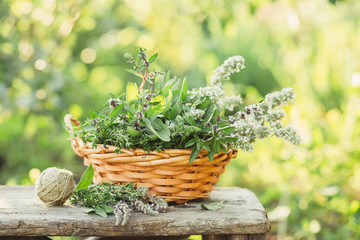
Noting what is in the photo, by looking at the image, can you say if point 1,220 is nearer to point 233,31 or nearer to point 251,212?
point 251,212

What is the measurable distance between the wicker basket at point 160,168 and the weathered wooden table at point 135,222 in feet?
0.17

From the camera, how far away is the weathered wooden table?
0.87 metres

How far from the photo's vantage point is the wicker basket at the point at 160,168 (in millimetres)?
928

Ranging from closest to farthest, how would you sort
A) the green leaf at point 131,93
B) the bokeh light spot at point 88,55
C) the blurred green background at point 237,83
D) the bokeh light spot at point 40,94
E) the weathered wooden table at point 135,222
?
the weathered wooden table at point 135,222, the green leaf at point 131,93, the blurred green background at point 237,83, the bokeh light spot at point 40,94, the bokeh light spot at point 88,55

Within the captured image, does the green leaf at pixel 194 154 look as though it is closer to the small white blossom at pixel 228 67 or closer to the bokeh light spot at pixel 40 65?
the small white blossom at pixel 228 67

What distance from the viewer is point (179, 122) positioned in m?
0.94

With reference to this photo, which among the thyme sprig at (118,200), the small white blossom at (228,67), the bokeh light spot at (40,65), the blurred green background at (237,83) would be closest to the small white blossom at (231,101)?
the small white blossom at (228,67)

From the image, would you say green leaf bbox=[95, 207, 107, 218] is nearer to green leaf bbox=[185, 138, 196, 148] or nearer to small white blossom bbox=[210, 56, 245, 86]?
green leaf bbox=[185, 138, 196, 148]

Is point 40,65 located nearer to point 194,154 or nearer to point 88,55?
point 88,55

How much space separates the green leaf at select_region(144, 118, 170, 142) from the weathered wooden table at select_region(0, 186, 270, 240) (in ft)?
0.61

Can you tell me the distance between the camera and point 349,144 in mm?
2270

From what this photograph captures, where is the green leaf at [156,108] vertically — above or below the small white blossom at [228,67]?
below

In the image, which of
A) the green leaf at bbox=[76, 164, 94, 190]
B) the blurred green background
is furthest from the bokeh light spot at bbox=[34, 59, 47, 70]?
the green leaf at bbox=[76, 164, 94, 190]

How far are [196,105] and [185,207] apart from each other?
26cm
